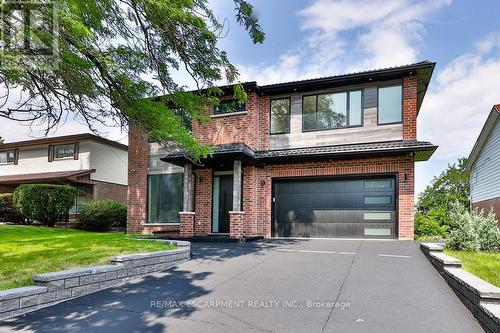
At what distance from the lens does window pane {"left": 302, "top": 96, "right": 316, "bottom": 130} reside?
12.6m

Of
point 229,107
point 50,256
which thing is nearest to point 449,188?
point 229,107

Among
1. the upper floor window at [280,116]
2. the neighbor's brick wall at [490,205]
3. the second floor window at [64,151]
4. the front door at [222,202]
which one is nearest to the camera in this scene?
the upper floor window at [280,116]

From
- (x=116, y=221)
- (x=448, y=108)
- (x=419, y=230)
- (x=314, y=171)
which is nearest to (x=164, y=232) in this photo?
(x=116, y=221)

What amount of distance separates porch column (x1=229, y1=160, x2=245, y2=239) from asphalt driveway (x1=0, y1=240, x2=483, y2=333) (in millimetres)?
4163

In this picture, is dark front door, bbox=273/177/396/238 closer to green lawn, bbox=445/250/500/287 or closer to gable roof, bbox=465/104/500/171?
green lawn, bbox=445/250/500/287

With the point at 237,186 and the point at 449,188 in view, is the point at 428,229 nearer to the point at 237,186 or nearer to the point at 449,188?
the point at 237,186

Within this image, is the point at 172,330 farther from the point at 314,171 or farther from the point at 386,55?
the point at 386,55

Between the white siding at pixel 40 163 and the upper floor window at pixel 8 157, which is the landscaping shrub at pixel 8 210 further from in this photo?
the upper floor window at pixel 8 157

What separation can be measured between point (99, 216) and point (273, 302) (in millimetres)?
13756

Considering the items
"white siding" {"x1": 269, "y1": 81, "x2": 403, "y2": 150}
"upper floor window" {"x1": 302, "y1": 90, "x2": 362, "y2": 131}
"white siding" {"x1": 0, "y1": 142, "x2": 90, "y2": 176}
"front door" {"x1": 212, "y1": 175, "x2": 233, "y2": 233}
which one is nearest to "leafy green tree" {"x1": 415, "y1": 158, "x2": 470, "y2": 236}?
"white siding" {"x1": 269, "y1": 81, "x2": 403, "y2": 150}

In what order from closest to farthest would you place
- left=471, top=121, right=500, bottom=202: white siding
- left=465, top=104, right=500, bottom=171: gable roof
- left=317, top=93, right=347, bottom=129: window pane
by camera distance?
1. left=317, top=93, right=347, bottom=129: window pane
2. left=465, top=104, right=500, bottom=171: gable roof
3. left=471, top=121, right=500, bottom=202: white siding

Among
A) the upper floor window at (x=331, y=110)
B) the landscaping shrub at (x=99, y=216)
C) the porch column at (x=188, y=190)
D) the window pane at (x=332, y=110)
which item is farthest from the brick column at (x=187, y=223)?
the landscaping shrub at (x=99, y=216)

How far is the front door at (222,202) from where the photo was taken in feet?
43.3

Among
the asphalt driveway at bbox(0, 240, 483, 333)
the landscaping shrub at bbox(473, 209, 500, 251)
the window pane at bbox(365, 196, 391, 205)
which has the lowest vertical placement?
the asphalt driveway at bbox(0, 240, 483, 333)
